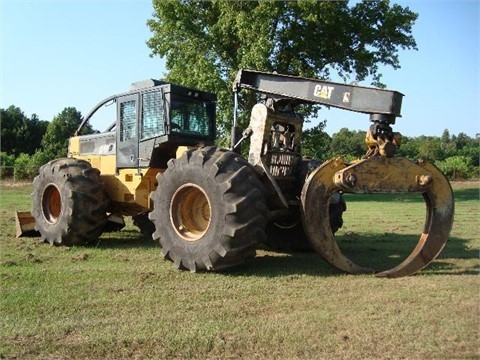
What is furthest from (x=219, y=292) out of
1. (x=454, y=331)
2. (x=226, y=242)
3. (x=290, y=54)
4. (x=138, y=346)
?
(x=290, y=54)

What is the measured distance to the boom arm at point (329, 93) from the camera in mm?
6453

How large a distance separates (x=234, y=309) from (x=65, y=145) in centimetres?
3868

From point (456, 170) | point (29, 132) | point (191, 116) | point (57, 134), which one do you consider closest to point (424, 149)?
point (456, 170)

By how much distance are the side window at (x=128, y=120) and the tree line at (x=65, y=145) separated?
57.9 feet

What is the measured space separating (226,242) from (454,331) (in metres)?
2.87

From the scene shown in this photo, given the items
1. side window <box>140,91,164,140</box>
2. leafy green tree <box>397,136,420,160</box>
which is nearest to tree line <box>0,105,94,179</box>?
leafy green tree <box>397,136,420,160</box>

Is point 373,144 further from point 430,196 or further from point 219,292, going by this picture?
point 219,292

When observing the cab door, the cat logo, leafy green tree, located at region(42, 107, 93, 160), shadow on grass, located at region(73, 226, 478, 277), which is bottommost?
shadow on grass, located at region(73, 226, 478, 277)

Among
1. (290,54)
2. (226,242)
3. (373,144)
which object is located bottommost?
(226,242)

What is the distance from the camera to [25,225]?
33.3 ft

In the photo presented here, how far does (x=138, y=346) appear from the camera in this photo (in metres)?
4.14

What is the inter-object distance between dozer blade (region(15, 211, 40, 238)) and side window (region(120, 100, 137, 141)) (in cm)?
254

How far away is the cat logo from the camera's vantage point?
6.91 m

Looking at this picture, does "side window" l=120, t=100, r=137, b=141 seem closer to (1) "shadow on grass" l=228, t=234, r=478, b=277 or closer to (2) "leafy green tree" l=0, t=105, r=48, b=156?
(1) "shadow on grass" l=228, t=234, r=478, b=277
